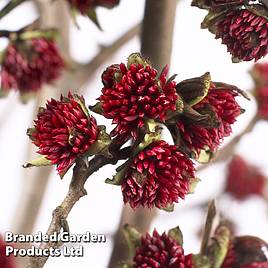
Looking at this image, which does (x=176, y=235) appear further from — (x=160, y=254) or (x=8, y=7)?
(x=8, y=7)

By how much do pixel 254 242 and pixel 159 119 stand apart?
12cm

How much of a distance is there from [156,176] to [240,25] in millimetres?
84

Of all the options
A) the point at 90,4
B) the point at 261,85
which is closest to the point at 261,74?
the point at 261,85

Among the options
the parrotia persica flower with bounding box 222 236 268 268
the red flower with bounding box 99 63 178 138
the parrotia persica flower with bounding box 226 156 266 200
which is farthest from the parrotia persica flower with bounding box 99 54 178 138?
the parrotia persica flower with bounding box 226 156 266 200

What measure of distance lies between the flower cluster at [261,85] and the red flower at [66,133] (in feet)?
0.65

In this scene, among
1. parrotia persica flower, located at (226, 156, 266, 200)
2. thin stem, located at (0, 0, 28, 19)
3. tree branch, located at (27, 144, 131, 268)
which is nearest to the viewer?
tree branch, located at (27, 144, 131, 268)

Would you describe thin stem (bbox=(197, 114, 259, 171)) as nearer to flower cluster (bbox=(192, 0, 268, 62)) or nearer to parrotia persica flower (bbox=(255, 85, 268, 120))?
parrotia persica flower (bbox=(255, 85, 268, 120))

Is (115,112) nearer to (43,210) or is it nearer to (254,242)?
(254,242)

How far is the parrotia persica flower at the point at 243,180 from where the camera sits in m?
0.55

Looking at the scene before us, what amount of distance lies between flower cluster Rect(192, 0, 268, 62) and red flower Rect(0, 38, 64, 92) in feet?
0.59

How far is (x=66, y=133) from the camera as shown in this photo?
264mm

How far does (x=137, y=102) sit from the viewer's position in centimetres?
26

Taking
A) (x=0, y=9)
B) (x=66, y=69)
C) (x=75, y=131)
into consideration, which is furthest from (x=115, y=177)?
(x=66, y=69)

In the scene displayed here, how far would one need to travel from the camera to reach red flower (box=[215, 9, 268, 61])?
10.7 inches
